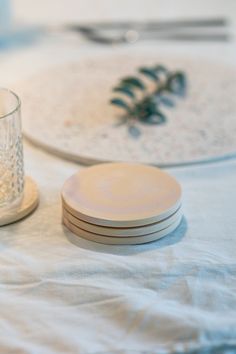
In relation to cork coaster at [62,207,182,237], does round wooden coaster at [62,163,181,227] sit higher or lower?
higher

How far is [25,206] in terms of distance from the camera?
601 millimetres

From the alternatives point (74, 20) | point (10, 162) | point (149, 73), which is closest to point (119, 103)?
point (149, 73)

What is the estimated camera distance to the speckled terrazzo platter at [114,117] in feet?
2.37

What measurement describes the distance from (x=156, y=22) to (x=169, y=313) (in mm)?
882

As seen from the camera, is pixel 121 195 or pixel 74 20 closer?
pixel 121 195

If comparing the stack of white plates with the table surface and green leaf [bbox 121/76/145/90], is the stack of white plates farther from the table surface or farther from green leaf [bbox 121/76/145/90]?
green leaf [bbox 121/76/145/90]

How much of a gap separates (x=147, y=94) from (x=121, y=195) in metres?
0.34

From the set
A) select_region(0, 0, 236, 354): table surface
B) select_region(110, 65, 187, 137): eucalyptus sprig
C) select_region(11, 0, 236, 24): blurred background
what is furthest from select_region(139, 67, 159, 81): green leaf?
select_region(11, 0, 236, 24): blurred background

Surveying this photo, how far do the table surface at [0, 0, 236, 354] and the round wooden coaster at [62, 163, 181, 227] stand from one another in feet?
0.10

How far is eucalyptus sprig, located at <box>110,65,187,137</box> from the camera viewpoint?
2.63 ft

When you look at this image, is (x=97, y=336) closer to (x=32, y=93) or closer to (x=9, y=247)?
(x=9, y=247)

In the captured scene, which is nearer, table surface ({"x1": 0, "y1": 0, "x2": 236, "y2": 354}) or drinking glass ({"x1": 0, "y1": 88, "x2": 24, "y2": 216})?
table surface ({"x1": 0, "y1": 0, "x2": 236, "y2": 354})

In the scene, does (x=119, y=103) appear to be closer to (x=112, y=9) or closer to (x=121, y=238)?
(x=121, y=238)

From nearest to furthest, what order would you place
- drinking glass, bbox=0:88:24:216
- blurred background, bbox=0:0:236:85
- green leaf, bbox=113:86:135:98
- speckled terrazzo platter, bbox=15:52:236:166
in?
drinking glass, bbox=0:88:24:216
speckled terrazzo platter, bbox=15:52:236:166
green leaf, bbox=113:86:135:98
blurred background, bbox=0:0:236:85
